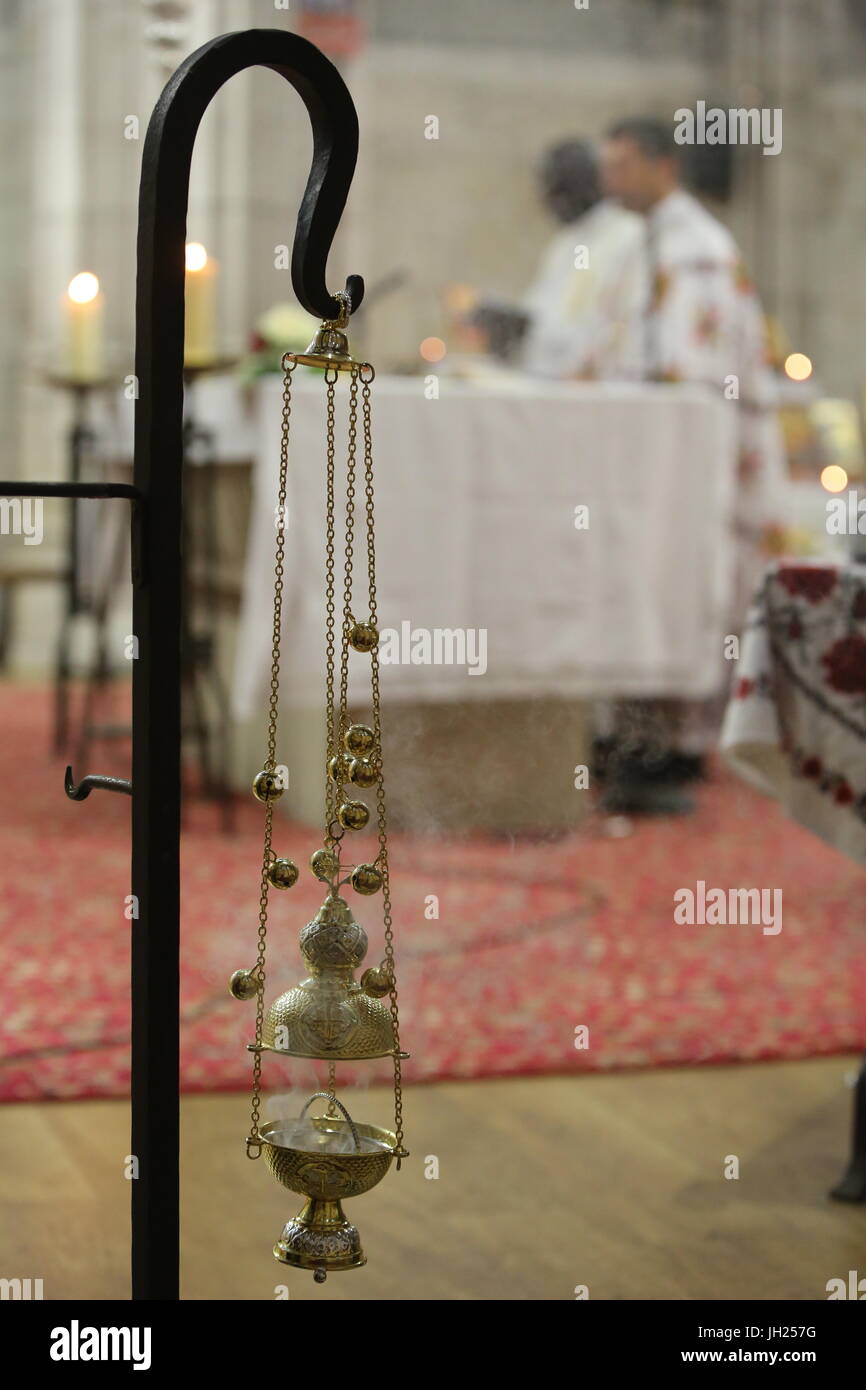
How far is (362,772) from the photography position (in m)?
1.12

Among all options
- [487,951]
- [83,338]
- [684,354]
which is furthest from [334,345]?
[684,354]

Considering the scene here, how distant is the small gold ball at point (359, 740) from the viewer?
1112 mm

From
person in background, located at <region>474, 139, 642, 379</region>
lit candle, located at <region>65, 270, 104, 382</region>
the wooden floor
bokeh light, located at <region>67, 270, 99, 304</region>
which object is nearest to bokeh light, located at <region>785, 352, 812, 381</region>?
person in background, located at <region>474, 139, 642, 379</region>

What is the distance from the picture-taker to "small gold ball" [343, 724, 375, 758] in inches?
43.8

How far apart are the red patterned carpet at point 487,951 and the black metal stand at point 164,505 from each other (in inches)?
40.7

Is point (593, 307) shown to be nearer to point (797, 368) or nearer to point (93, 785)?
point (797, 368)

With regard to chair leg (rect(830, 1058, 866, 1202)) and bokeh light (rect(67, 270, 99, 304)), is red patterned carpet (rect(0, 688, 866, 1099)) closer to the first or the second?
chair leg (rect(830, 1058, 866, 1202))

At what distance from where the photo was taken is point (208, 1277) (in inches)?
60.1

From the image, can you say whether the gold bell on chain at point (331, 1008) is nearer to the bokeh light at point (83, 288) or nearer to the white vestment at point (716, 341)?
the bokeh light at point (83, 288)

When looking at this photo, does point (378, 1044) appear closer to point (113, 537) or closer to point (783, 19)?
point (113, 537)

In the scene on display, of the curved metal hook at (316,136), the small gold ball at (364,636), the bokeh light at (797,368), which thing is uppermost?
the bokeh light at (797,368)

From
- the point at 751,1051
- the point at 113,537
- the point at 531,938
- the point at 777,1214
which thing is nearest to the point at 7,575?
the point at 113,537

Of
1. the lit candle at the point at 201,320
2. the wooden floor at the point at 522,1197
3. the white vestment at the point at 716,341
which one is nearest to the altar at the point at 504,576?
the lit candle at the point at 201,320

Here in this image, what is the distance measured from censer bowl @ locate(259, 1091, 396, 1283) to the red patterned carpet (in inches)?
38.3
